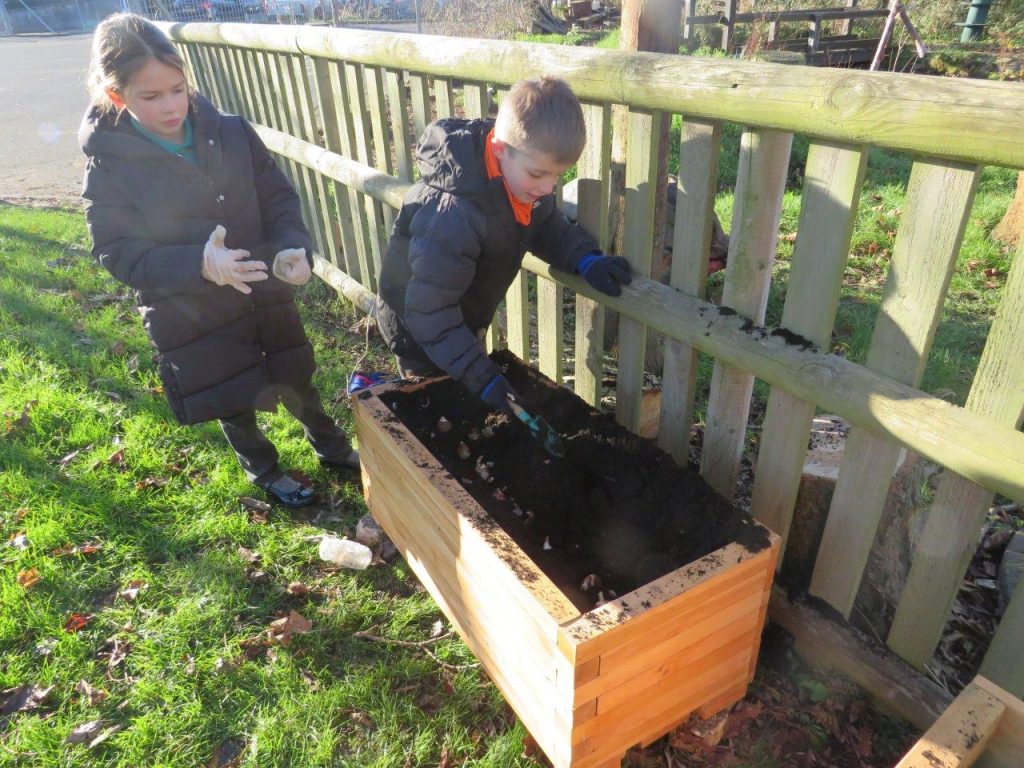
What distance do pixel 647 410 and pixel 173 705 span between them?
6.53 ft

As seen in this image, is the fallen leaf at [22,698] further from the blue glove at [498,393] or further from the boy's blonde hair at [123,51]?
the boy's blonde hair at [123,51]

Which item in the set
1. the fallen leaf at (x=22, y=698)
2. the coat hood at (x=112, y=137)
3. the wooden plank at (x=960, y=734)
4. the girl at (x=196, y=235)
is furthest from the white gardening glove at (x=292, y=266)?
the wooden plank at (x=960, y=734)

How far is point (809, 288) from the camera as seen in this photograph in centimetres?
192

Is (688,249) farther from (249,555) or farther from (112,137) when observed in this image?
(249,555)

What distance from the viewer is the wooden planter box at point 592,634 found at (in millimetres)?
1714

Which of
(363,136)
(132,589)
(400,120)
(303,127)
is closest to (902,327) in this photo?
(400,120)

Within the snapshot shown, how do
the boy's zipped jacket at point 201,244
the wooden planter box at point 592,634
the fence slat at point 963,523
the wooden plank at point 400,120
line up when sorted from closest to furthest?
1. the fence slat at point 963,523
2. the wooden planter box at point 592,634
3. the boy's zipped jacket at point 201,244
4. the wooden plank at point 400,120

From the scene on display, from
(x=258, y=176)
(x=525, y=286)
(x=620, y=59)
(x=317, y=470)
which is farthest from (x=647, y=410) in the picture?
(x=258, y=176)

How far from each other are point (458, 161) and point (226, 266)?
33.1 inches

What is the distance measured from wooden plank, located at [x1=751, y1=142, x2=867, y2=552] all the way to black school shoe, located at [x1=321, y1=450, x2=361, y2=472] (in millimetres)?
1889

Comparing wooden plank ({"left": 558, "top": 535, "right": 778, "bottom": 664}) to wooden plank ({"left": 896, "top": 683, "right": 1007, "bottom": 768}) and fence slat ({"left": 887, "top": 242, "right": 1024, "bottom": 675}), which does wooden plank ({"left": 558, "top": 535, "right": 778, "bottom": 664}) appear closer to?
fence slat ({"left": 887, "top": 242, "right": 1024, "bottom": 675})

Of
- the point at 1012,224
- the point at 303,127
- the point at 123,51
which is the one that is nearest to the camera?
the point at 123,51

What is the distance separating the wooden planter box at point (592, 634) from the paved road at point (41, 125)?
308 inches

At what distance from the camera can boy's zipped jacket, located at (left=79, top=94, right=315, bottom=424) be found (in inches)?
96.4
